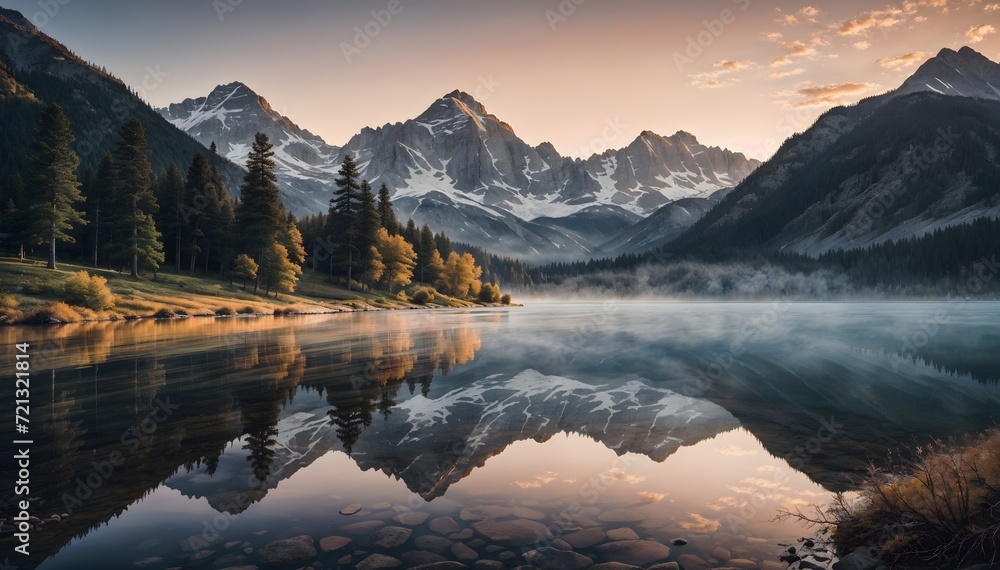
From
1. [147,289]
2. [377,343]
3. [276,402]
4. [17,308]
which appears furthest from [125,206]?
[276,402]

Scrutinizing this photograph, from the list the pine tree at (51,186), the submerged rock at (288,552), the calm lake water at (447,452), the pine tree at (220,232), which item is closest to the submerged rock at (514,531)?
the calm lake water at (447,452)

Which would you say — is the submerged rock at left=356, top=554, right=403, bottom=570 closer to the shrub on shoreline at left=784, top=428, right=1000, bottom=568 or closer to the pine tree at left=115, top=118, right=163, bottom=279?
the shrub on shoreline at left=784, top=428, right=1000, bottom=568

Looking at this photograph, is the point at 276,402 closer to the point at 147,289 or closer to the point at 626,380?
the point at 626,380

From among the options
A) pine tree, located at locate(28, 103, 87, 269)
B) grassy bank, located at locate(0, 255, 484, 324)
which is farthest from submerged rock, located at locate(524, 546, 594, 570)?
pine tree, located at locate(28, 103, 87, 269)

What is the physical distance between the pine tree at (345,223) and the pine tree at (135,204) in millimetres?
34137

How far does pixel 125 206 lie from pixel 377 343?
61.6m

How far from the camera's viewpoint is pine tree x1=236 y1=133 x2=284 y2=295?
8881 centimetres

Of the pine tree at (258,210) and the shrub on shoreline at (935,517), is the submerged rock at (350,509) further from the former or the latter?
the pine tree at (258,210)

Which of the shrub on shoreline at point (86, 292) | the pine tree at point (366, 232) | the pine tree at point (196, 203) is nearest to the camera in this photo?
the shrub on shoreline at point (86, 292)

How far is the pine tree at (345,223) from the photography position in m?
108

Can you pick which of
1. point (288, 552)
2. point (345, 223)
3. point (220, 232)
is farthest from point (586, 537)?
point (345, 223)

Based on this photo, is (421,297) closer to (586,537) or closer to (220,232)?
(220,232)

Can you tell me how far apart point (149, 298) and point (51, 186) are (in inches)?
740

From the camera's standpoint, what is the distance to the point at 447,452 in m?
13.4
